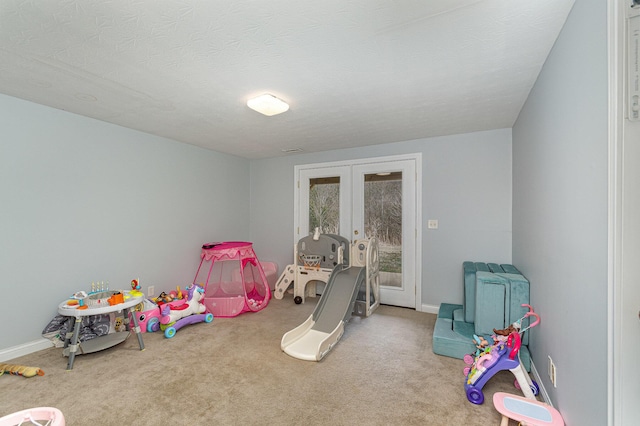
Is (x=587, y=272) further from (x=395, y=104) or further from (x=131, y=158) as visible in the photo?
(x=131, y=158)

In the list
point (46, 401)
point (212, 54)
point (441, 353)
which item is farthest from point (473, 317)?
point (46, 401)

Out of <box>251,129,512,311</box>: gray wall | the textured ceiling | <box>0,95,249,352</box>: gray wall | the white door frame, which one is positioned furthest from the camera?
<box>251,129,512,311</box>: gray wall

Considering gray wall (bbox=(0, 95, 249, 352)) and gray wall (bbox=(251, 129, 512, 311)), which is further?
gray wall (bbox=(251, 129, 512, 311))

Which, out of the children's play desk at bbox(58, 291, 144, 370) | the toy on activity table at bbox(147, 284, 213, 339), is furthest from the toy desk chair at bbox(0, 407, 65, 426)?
the toy on activity table at bbox(147, 284, 213, 339)

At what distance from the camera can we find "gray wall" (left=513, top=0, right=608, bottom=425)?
1155 millimetres

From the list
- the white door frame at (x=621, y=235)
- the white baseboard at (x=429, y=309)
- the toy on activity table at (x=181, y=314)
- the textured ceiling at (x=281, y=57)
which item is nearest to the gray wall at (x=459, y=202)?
the white baseboard at (x=429, y=309)

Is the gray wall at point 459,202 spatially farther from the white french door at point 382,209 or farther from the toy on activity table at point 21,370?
the toy on activity table at point 21,370

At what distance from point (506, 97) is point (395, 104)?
940mm

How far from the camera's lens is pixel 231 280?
463cm

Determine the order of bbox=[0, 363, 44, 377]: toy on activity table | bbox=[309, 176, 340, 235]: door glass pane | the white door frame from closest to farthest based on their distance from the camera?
1. the white door frame
2. bbox=[0, 363, 44, 377]: toy on activity table
3. bbox=[309, 176, 340, 235]: door glass pane

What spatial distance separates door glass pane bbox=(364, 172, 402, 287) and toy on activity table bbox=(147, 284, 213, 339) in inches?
94.8

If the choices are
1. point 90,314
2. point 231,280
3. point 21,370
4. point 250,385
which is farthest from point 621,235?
point 231,280

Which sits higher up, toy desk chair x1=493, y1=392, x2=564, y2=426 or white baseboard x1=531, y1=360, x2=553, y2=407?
toy desk chair x1=493, y1=392, x2=564, y2=426

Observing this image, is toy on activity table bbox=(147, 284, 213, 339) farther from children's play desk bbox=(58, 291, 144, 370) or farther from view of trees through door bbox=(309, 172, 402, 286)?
view of trees through door bbox=(309, 172, 402, 286)
